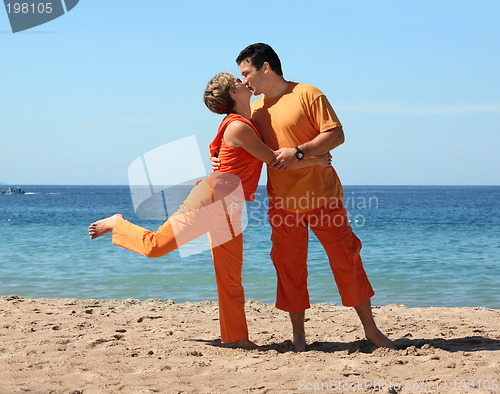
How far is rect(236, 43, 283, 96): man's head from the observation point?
3.65m

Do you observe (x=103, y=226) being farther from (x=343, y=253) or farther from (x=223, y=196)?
(x=343, y=253)

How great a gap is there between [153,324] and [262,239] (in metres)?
11.5

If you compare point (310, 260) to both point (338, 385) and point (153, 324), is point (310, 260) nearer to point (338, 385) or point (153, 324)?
point (153, 324)

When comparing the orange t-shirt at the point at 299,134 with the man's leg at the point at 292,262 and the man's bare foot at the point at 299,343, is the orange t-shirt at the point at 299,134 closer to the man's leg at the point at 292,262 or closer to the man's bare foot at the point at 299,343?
the man's leg at the point at 292,262

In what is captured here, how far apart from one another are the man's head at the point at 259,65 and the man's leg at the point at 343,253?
1047mm

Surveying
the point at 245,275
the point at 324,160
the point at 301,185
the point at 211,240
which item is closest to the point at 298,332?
the point at 211,240

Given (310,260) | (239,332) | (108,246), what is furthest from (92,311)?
(108,246)

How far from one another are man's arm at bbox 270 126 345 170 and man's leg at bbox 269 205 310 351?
43 cm

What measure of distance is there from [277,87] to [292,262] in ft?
4.31

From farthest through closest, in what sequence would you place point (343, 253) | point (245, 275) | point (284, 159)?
1. point (245, 275)
2. point (343, 253)
3. point (284, 159)

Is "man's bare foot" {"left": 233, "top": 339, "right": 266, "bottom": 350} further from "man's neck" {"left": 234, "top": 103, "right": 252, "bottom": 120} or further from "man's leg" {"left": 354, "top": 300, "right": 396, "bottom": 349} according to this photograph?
"man's neck" {"left": 234, "top": 103, "right": 252, "bottom": 120}

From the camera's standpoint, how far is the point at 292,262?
3.80 meters

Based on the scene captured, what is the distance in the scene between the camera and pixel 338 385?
3020 millimetres

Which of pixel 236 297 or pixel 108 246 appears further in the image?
pixel 108 246
